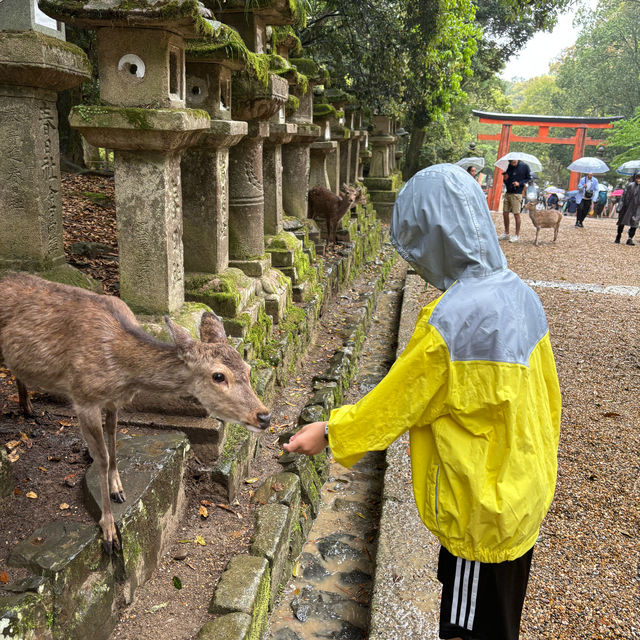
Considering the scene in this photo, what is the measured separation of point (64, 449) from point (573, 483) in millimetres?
3311

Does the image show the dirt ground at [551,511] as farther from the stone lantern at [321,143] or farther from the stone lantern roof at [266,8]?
the stone lantern at [321,143]

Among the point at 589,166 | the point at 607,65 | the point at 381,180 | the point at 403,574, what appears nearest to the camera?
the point at 403,574

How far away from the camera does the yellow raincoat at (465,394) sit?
1.77 meters

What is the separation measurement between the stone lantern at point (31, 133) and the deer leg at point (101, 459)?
1.91 meters

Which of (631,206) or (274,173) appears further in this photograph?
(631,206)

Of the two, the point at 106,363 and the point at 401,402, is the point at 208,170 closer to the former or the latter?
the point at 106,363

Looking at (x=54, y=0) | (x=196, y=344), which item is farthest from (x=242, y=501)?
(x=54, y=0)

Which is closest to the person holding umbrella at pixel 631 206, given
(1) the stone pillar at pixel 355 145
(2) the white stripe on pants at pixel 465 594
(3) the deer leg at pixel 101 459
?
(1) the stone pillar at pixel 355 145

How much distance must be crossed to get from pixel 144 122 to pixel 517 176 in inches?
441

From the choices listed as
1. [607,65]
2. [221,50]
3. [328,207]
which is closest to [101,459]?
[221,50]

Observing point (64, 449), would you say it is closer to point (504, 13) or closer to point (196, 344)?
point (196, 344)

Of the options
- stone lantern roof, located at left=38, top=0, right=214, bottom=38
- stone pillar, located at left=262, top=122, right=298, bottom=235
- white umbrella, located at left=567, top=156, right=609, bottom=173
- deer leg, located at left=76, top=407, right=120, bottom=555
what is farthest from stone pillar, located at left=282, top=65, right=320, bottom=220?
white umbrella, located at left=567, top=156, right=609, bottom=173

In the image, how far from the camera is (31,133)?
3891mm

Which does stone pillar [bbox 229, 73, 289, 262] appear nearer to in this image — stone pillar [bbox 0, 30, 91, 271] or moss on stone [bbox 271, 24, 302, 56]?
moss on stone [bbox 271, 24, 302, 56]
